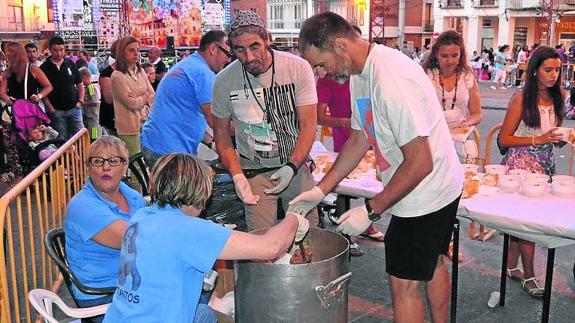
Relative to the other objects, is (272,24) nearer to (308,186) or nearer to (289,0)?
(289,0)

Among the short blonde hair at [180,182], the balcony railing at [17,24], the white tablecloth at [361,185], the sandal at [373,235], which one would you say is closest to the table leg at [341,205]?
the sandal at [373,235]

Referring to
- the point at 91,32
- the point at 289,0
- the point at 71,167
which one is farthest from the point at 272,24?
the point at 71,167

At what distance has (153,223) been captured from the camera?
6.63 ft

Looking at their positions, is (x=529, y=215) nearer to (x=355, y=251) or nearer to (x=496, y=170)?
(x=496, y=170)

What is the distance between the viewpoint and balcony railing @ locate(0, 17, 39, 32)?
39.2m

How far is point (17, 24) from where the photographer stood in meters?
→ 40.4

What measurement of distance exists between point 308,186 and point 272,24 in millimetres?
47496

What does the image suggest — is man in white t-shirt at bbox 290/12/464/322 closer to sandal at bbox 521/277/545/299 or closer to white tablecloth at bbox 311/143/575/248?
white tablecloth at bbox 311/143/575/248

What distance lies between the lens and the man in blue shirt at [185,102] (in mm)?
4105

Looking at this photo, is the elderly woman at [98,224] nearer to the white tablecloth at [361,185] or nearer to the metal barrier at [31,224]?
the metal barrier at [31,224]

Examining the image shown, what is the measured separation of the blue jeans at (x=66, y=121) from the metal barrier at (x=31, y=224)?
2310mm

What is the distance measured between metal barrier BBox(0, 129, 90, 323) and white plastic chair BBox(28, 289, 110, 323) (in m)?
0.25

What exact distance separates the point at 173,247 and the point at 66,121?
6.20 m

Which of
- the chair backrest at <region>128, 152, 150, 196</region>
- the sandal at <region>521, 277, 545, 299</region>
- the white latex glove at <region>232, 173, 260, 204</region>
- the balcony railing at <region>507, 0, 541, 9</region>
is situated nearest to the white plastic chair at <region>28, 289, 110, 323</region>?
the white latex glove at <region>232, 173, 260, 204</region>
